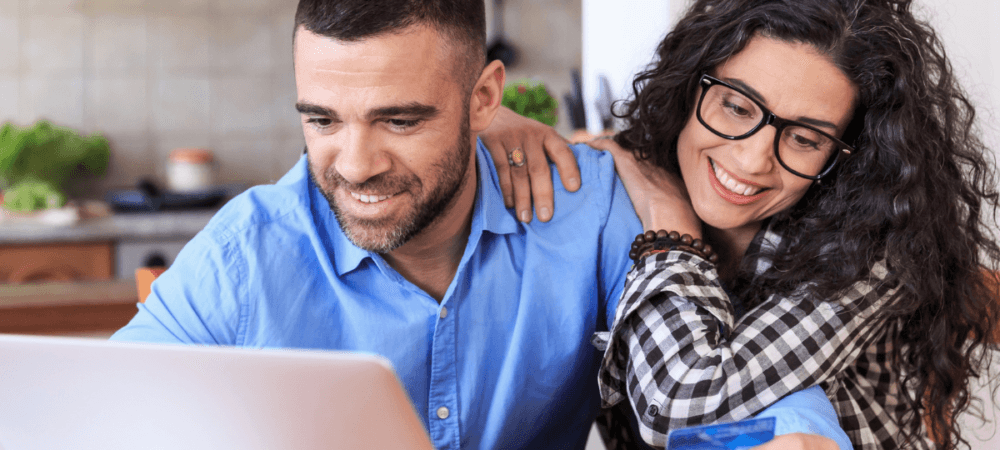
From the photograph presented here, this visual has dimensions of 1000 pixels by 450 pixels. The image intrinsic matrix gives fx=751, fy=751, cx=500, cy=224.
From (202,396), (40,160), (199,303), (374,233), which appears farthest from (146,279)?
(40,160)

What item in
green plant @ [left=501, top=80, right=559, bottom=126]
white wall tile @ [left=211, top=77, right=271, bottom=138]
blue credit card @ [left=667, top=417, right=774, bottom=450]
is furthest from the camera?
white wall tile @ [left=211, top=77, right=271, bottom=138]

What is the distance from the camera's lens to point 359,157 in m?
0.92

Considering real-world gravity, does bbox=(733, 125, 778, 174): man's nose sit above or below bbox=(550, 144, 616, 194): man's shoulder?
above

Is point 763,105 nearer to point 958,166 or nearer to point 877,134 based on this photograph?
Result: point 877,134

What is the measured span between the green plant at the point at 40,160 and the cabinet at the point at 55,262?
0.19 m

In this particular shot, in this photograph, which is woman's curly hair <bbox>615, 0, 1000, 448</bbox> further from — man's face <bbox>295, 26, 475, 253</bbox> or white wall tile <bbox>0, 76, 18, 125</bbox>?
white wall tile <bbox>0, 76, 18, 125</bbox>

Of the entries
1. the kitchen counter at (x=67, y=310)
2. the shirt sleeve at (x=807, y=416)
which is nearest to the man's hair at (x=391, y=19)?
the shirt sleeve at (x=807, y=416)

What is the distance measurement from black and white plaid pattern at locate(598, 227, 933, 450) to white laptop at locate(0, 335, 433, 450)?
457mm

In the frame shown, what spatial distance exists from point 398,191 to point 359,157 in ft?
0.26

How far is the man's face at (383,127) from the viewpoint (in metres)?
0.90

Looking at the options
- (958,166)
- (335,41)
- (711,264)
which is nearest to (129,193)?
(335,41)

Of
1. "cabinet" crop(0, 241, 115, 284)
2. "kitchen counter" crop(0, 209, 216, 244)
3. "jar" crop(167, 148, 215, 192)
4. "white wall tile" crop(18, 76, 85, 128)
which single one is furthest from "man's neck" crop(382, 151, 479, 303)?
"white wall tile" crop(18, 76, 85, 128)

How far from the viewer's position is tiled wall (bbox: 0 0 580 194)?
320 cm

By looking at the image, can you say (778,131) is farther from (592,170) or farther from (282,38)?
(282,38)
